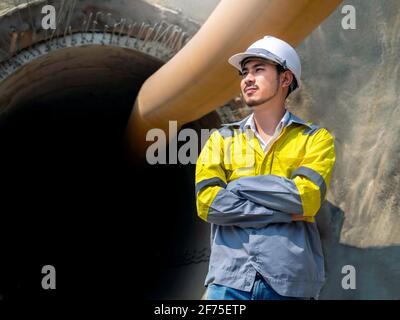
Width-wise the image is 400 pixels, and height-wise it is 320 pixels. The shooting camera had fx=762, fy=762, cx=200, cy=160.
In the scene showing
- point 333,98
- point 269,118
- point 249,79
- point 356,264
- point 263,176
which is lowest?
point 356,264

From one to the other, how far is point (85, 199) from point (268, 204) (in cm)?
280

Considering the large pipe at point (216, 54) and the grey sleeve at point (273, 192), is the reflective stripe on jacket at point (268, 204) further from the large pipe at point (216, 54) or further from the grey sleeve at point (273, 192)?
the large pipe at point (216, 54)

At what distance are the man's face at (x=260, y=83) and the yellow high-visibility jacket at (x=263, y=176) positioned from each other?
0.32 ft

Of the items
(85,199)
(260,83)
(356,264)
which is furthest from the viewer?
(85,199)

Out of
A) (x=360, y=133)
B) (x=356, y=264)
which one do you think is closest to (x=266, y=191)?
(x=356, y=264)

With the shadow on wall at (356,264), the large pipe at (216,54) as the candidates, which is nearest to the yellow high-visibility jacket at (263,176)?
the large pipe at (216,54)

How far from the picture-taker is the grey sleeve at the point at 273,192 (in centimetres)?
206

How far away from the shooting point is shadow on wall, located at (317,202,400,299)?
293cm

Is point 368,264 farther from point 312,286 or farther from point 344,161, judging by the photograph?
point 312,286

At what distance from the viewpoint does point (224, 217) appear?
2.11 meters

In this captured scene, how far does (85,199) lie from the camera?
472 cm

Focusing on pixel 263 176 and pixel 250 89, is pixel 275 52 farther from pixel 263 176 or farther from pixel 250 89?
pixel 263 176

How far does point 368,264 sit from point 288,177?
0.98 m

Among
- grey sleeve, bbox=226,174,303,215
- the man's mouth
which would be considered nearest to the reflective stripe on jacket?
grey sleeve, bbox=226,174,303,215
